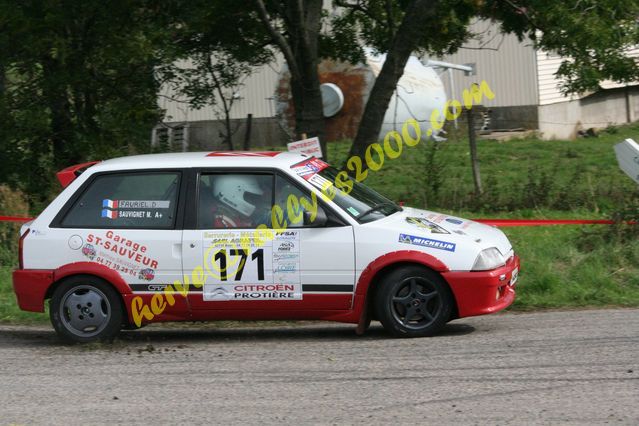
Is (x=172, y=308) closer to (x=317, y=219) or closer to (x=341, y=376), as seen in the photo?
(x=317, y=219)

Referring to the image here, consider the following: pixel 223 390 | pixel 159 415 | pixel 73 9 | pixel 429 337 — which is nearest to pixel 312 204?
pixel 429 337

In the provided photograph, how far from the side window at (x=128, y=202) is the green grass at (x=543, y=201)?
2049 millimetres

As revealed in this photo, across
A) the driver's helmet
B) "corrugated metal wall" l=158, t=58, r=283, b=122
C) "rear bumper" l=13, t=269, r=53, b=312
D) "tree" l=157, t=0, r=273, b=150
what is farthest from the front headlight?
"corrugated metal wall" l=158, t=58, r=283, b=122

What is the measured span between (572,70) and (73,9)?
724 centimetres

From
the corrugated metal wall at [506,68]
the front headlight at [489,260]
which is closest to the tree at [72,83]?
the front headlight at [489,260]

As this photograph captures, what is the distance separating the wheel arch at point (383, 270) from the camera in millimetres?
7965

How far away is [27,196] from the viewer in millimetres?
14195

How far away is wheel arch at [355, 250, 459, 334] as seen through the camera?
26.1 ft

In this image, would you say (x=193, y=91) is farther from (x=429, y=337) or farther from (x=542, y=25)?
(x=429, y=337)

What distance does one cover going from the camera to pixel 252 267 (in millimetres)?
8125

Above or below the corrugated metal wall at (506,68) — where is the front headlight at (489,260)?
below

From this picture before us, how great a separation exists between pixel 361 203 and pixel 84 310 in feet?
8.30

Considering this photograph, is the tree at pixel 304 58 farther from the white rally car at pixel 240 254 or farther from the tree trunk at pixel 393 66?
the white rally car at pixel 240 254

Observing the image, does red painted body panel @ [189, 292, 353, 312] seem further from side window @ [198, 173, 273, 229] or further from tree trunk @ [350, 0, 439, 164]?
tree trunk @ [350, 0, 439, 164]
